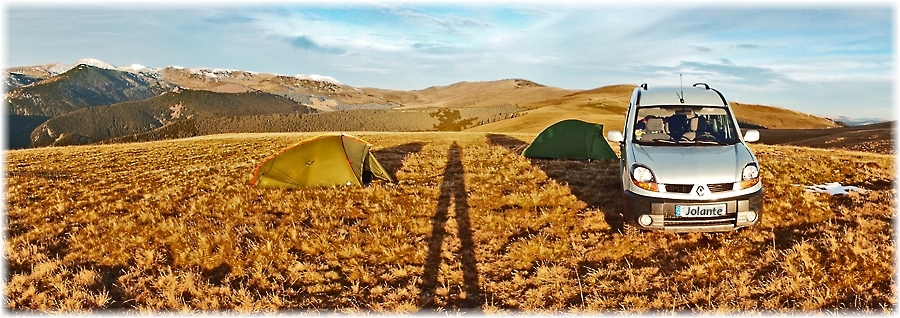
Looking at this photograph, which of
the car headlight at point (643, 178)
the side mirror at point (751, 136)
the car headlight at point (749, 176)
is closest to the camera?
the car headlight at point (749, 176)

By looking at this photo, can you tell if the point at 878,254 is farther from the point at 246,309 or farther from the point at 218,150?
the point at 218,150

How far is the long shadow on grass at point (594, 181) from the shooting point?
29.4 feet

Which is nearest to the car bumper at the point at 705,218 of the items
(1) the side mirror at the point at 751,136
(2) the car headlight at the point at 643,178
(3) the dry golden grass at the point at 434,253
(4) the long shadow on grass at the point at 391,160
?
(2) the car headlight at the point at 643,178

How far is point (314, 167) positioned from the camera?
37.7 feet

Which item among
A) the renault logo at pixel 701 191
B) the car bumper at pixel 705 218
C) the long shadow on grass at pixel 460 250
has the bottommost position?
the long shadow on grass at pixel 460 250

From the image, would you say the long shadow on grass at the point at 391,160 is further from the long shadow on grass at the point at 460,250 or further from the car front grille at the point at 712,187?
the car front grille at the point at 712,187

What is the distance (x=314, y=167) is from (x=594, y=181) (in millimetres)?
7564

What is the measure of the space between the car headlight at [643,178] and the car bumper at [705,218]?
0.71ft

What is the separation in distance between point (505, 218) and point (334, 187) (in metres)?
4.95

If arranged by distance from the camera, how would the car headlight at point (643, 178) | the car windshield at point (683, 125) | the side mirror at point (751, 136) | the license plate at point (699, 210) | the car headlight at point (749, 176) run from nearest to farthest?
the license plate at point (699, 210), the car headlight at point (749, 176), the car headlight at point (643, 178), the side mirror at point (751, 136), the car windshield at point (683, 125)

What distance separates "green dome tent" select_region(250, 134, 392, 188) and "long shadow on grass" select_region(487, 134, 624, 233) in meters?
5.74

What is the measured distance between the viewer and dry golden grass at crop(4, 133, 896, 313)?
212 inches

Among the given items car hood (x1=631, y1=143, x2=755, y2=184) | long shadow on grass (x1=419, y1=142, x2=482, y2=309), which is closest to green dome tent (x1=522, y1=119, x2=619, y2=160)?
long shadow on grass (x1=419, y1=142, x2=482, y2=309)

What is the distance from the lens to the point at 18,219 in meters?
9.62
